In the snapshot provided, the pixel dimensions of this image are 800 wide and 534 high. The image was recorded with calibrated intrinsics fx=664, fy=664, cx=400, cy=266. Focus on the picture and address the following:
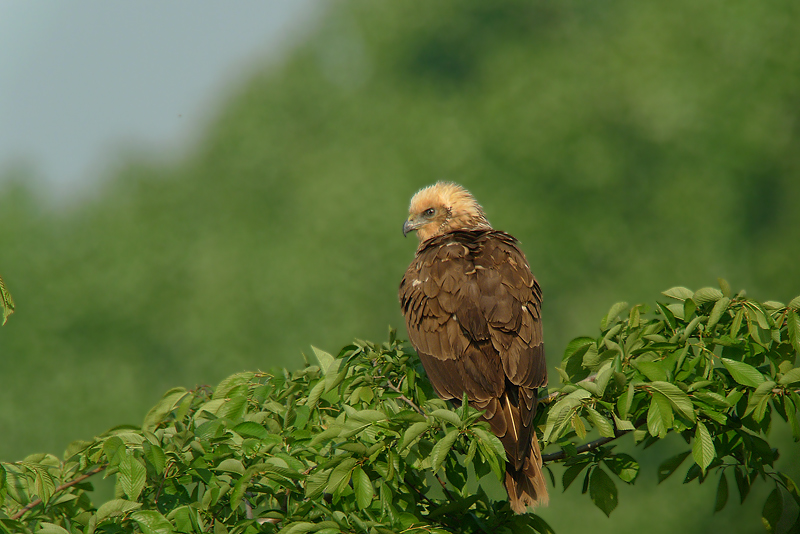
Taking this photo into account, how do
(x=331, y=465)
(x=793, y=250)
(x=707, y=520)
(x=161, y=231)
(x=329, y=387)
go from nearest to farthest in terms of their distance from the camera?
(x=331, y=465) < (x=329, y=387) < (x=707, y=520) < (x=793, y=250) < (x=161, y=231)

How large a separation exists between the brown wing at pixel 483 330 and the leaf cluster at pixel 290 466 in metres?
0.26

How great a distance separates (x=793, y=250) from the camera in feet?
45.7

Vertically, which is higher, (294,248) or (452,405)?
(294,248)

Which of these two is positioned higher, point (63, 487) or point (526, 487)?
point (526, 487)

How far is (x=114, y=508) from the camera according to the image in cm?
266

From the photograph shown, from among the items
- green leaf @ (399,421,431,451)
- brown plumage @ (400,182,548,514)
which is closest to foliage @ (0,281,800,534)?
green leaf @ (399,421,431,451)

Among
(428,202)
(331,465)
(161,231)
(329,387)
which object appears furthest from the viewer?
(161,231)

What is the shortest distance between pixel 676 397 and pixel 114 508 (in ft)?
7.81

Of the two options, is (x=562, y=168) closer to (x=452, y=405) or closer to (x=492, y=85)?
(x=492, y=85)

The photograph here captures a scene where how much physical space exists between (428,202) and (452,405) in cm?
255

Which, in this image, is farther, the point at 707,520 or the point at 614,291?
the point at 614,291

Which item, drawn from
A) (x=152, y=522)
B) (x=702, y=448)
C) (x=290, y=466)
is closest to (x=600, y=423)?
(x=702, y=448)

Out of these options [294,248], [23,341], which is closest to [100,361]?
[23,341]

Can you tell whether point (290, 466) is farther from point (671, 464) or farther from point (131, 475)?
point (671, 464)
